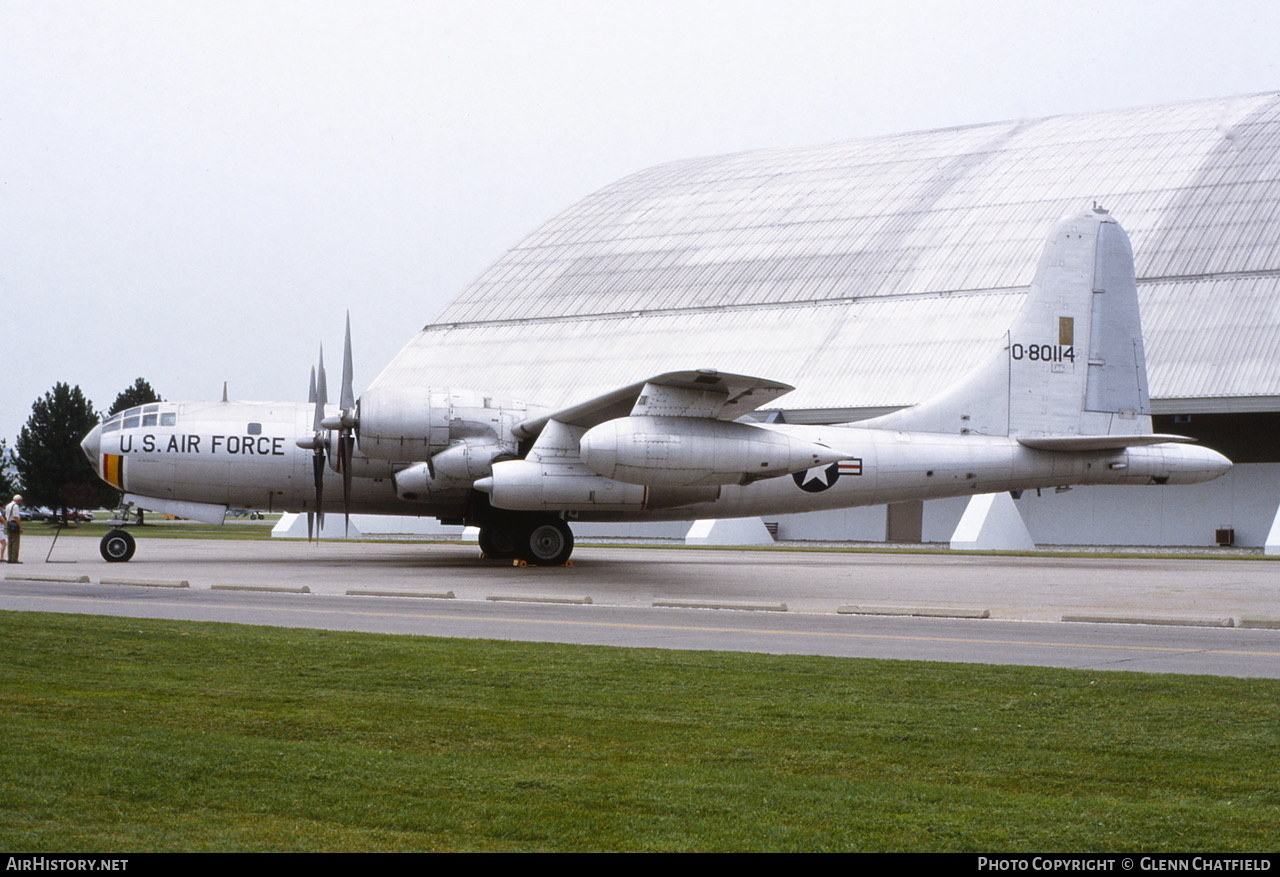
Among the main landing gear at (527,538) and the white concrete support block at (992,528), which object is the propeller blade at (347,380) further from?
the white concrete support block at (992,528)

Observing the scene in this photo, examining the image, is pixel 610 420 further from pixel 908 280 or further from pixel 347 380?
pixel 908 280

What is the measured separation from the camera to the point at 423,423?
26.8 m

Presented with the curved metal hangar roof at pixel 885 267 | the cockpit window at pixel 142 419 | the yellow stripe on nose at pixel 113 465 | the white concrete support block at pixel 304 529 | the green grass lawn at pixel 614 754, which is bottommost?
the white concrete support block at pixel 304 529

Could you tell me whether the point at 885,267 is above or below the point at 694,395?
above

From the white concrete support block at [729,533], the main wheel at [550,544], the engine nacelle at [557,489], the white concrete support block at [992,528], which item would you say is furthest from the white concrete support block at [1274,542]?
the main wheel at [550,544]

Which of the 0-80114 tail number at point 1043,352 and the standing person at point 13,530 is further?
the 0-80114 tail number at point 1043,352

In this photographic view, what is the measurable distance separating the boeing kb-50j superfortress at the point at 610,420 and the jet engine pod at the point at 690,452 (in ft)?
4.08

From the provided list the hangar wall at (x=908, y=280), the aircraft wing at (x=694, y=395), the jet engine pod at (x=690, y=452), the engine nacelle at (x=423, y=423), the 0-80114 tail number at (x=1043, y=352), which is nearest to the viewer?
the aircraft wing at (x=694, y=395)

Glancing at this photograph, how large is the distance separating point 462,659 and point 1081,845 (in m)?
7.59

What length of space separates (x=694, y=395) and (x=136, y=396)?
87822 mm

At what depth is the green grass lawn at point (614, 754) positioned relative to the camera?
20.4 feet

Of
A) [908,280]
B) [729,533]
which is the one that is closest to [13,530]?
[729,533]

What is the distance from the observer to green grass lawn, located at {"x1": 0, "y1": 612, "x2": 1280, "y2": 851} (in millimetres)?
6215

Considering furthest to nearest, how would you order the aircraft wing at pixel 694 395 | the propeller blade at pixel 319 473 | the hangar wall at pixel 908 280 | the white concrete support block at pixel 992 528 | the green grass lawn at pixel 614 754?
the hangar wall at pixel 908 280 → the white concrete support block at pixel 992 528 → the propeller blade at pixel 319 473 → the aircraft wing at pixel 694 395 → the green grass lawn at pixel 614 754
